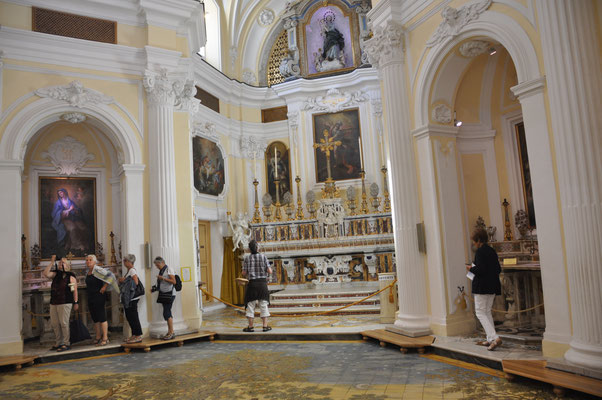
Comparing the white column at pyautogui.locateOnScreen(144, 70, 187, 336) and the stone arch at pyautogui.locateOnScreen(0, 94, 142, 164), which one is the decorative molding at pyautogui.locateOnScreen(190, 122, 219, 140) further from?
the stone arch at pyautogui.locateOnScreen(0, 94, 142, 164)

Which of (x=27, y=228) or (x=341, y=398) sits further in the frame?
(x=27, y=228)

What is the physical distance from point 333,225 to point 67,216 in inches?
258

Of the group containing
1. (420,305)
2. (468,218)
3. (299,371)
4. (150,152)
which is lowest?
(299,371)

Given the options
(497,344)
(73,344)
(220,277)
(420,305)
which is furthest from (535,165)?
(220,277)

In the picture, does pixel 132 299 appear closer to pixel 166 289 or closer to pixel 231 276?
pixel 166 289

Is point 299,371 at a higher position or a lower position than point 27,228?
lower

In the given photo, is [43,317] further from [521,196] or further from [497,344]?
[521,196]

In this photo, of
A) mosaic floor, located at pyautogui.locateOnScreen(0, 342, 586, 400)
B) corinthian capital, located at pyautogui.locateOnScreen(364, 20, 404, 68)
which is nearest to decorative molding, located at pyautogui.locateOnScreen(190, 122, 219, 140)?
corinthian capital, located at pyautogui.locateOnScreen(364, 20, 404, 68)

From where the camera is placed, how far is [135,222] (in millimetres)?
9086

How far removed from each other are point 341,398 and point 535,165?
354cm

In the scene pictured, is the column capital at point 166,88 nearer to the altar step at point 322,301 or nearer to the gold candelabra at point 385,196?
the altar step at point 322,301

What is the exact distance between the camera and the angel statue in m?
13.3

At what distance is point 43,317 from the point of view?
362 inches

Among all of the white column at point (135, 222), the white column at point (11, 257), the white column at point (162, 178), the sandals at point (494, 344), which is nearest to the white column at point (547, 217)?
the sandals at point (494, 344)
